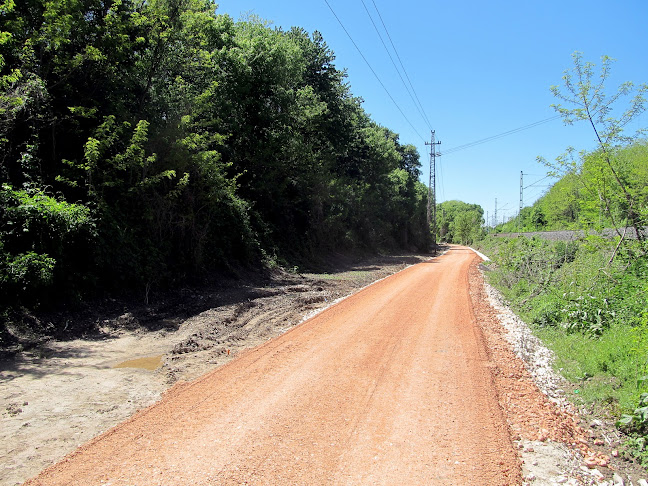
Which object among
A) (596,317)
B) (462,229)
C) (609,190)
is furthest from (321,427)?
(462,229)

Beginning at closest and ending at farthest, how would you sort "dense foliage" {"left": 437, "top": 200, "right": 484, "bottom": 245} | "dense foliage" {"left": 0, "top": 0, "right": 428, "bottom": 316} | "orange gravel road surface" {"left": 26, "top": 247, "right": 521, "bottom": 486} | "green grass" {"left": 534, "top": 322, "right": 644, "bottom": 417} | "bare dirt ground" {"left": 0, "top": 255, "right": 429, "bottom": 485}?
"orange gravel road surface" {"left": 26, "top": 247, "right": 521, "bottom": 486}, "bare dirt ground" {"left": 0, "top": 255, "right": 429, "bottom": 485}, "green grass" {"left": 534, "top": 322, "right": 644, "bottom": 417}, "dense foliage" {"left": 0, "top": 0, "right": 428, "bottom": 316}, "dense foliage" {"left": 437, "top": 200, "right": 484, "bottom": 245}

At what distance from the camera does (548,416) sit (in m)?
4.74

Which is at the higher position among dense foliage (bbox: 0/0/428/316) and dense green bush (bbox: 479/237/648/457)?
dense foliage (bbox: 0/0/428/316)

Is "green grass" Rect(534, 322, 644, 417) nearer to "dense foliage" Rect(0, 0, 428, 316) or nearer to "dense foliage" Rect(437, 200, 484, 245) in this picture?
"dense foliage" Rect(0, 0, 428, 316)

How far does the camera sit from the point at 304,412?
15.3 feet

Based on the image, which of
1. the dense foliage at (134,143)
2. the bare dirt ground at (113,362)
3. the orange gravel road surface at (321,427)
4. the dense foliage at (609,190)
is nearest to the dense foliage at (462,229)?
the dense foliage at (134,143)

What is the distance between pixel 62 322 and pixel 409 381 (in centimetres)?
692

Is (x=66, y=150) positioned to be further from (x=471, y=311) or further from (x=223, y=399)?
(x=471, y=311)

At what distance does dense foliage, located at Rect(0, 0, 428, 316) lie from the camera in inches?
340

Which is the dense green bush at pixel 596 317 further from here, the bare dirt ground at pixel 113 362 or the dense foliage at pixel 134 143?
the dense foliage at pixel 134 143

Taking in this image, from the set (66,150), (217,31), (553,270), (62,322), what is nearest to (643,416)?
(553,270)

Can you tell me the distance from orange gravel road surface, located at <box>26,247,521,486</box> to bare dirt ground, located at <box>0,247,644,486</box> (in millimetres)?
18

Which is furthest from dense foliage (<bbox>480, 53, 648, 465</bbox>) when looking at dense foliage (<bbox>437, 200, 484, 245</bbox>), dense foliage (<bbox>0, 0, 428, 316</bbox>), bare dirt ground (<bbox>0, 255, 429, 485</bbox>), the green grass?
dense foliage (<bbox>437, 200, 484, 245</bbox>)

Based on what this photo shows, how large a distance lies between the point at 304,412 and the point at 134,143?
915 cm
